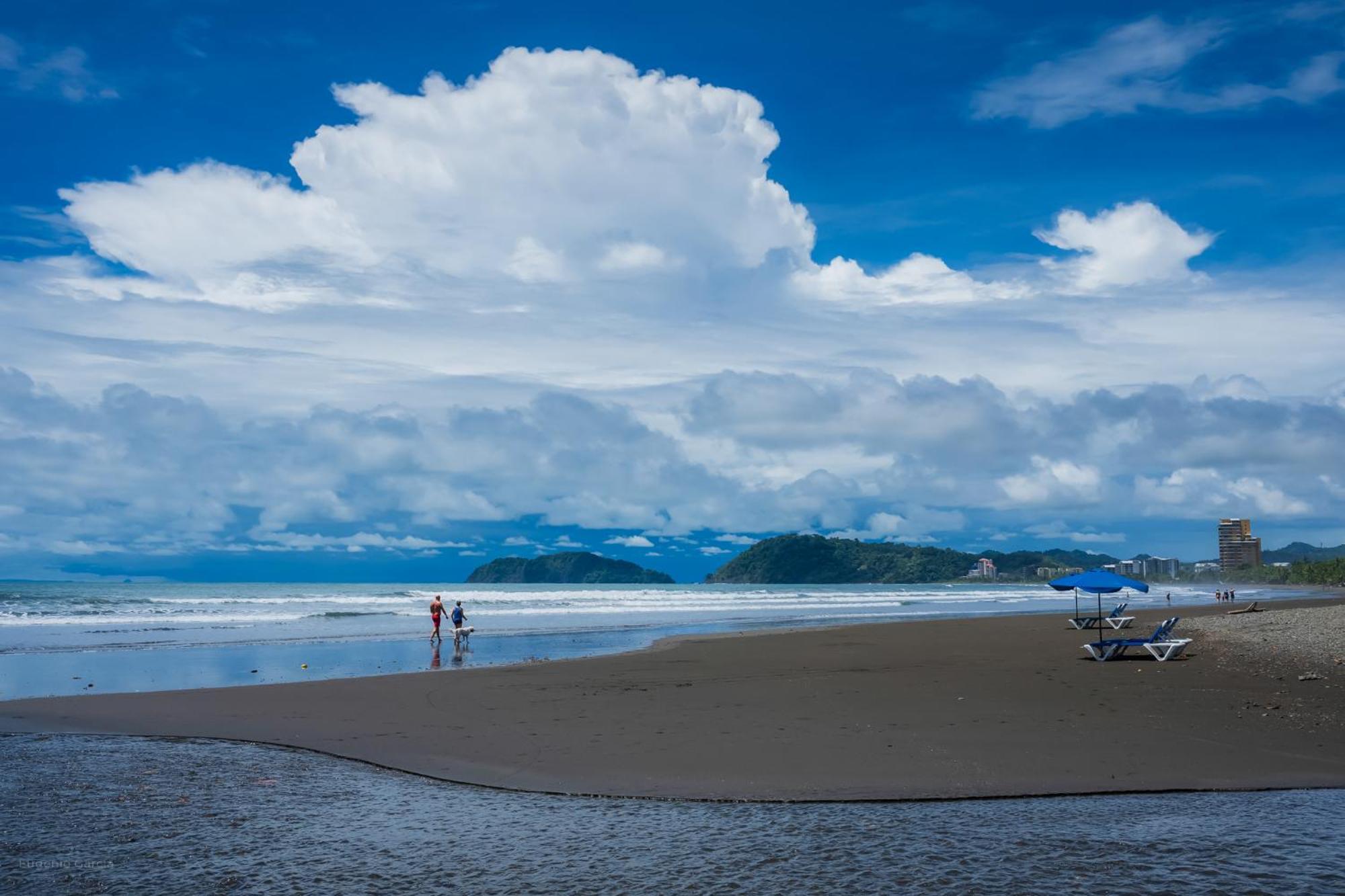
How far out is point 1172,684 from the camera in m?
17.3

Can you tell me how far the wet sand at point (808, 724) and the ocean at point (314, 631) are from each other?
14.4 feet

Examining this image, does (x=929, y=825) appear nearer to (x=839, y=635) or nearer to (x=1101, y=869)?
(x=1101, y=869)

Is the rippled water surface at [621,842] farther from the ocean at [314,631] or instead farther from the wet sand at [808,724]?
the ocean at [314,631]

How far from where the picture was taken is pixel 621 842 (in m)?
8.30

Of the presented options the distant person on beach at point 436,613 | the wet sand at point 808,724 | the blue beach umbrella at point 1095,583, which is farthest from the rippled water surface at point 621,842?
the distant person on beach at point 436,613

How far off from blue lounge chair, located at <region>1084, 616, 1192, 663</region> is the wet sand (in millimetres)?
391

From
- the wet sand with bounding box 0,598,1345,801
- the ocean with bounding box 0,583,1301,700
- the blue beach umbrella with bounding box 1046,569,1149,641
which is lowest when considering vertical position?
the ocean with bounding box 0,583,1301,700

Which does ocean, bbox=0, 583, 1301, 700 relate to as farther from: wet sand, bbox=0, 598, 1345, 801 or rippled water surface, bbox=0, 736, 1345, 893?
rippled water surface, bbox=0, 736, 1345, 893

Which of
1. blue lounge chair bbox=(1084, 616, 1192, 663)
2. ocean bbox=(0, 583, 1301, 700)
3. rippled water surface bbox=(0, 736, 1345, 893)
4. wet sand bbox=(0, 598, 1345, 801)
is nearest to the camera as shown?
rippled water surface bbox=(0, 736, 1345, 893)

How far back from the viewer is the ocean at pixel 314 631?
77.8ft

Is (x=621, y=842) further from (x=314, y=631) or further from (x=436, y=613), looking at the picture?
(x=314, y=631)

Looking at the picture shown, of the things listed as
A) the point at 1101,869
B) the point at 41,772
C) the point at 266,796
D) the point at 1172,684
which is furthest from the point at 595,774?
the point at 1172,684

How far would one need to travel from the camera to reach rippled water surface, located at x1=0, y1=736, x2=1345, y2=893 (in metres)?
7.19

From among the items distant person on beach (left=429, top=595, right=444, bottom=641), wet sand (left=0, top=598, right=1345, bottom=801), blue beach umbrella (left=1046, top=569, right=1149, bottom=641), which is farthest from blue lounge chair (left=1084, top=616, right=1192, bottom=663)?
distant person on beach (left=429, top=595, right=444, bottom=641)
